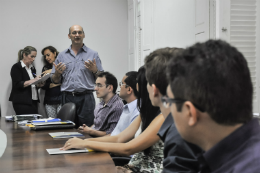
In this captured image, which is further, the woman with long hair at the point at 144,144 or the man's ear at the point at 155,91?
the woman with long hair at the point at 144,144

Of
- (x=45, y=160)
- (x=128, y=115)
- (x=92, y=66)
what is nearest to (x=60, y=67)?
(x=92, y=66)

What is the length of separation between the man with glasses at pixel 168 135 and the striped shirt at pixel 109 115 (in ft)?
4.46

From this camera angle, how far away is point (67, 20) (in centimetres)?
527

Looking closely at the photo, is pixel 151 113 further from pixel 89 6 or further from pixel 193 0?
pixel 89 6

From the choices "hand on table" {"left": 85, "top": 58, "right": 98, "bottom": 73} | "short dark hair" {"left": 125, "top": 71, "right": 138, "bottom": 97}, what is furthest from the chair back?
"short dark hair" {"left": 125, "top": 71, "right": 138, "bottom": 97}

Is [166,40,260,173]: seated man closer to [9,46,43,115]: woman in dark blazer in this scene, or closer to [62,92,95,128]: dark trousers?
[62,92,95,128]: dark trousers

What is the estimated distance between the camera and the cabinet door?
8.75 feet

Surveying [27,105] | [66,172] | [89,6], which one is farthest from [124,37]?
[66,172]

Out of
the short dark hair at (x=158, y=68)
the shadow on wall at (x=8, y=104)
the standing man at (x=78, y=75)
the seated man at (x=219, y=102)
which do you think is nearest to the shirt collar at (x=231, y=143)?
the seated man at (x=219, y=102)

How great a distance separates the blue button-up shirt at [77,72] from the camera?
3.63 m

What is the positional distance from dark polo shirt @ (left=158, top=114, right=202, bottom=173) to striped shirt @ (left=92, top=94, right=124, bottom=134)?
5.05 feet

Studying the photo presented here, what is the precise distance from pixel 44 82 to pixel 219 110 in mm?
4377

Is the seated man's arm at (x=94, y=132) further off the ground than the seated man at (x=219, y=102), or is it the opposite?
the seated man at (x=219, y=102)

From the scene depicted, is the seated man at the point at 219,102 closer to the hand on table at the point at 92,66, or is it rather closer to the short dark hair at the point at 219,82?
the short dark hair at the point at 219,82
